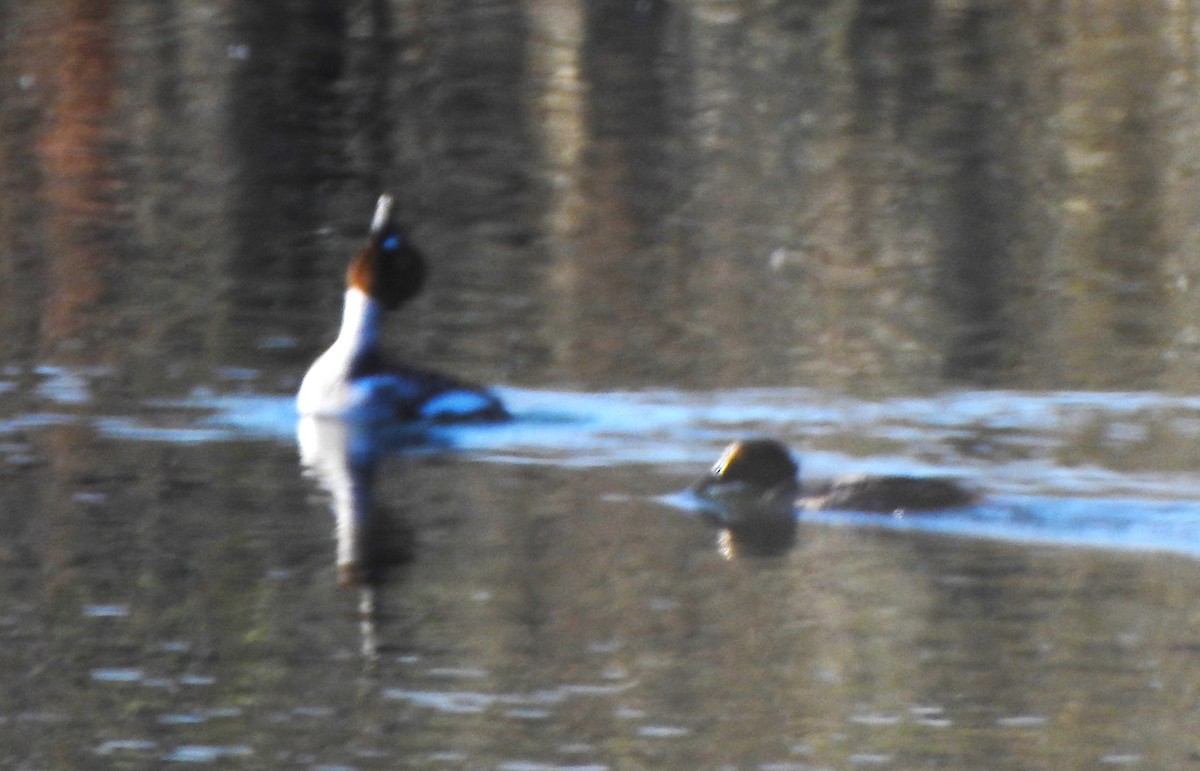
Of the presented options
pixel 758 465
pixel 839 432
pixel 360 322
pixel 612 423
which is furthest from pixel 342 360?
pixel 758 465

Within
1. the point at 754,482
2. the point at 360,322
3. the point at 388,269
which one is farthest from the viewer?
the point at 388,269

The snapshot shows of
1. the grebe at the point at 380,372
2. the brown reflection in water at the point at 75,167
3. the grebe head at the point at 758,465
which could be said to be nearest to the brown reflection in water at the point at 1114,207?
the grebe head at the point at 758,465

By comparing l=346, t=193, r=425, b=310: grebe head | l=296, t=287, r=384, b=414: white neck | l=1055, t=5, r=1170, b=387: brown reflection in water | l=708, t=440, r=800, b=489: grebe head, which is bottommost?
l=1055, t=5, r=1170, b=387: brown reflection in water

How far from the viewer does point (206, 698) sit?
11.1 m

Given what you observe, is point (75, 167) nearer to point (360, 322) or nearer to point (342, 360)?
point (360, 322)

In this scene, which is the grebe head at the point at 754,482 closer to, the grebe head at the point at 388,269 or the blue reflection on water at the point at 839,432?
the blue reflection on water at the point at 839,432

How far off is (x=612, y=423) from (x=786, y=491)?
92.8 inches

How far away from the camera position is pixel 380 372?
60.6ft

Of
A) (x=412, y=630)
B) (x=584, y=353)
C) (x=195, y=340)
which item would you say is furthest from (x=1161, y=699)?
(x=195, y=340)

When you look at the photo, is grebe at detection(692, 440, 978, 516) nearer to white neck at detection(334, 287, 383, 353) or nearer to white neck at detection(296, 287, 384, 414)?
white neck at detection(296, 287, 384, 414)

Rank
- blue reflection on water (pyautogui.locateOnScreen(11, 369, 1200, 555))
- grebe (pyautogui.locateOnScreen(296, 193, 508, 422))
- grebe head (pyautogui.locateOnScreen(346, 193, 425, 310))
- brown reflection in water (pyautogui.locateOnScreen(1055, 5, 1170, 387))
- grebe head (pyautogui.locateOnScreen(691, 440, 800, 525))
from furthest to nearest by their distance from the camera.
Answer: brown reflection in water (pyautogui.locateOnScreen(1055, 5, 1170, 387)), grebe head (pyautogui.locateOnScreen(346, 193, 425, 310)), grebe (pyautogui.locateOnScreen(296, 193, 508, 422)), grebe head (pyautogui.locateOnScreen(691, 440, 800, 525)), blue reflection on water (pyautogui.locateOnScreen(11, 369, 1200, 555))

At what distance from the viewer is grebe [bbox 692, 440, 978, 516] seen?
14.6 m

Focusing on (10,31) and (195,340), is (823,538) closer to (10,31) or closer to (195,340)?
(195,340)

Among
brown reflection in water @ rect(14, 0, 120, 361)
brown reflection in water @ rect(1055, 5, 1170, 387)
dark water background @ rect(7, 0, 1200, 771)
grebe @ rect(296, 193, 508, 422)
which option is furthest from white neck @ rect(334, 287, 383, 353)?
brown reflection in water @ rect(1055, 5, 1170, 387)
